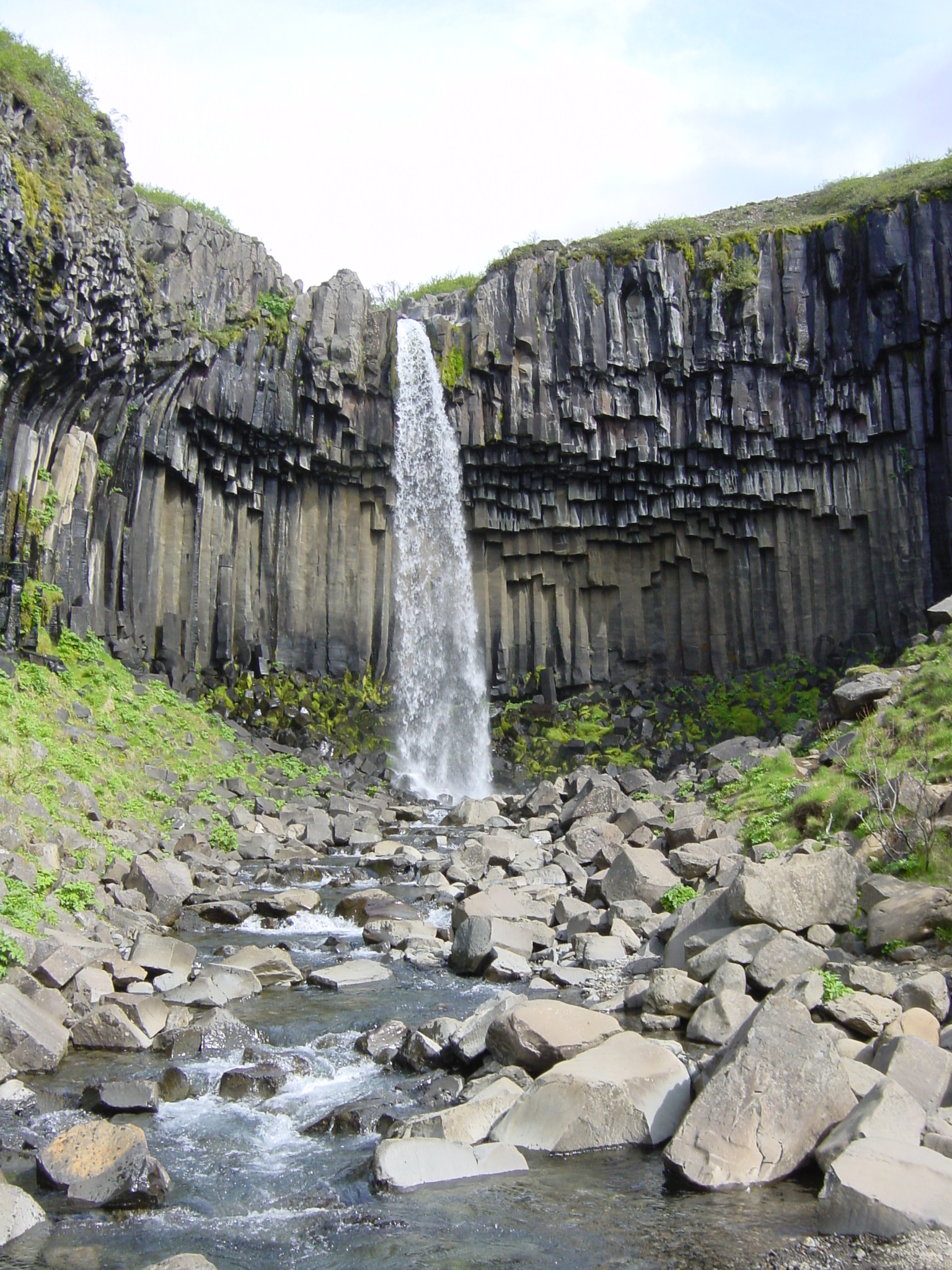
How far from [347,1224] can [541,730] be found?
2259 cm

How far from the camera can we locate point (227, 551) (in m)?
26.0

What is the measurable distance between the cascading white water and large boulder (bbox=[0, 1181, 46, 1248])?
69.6 ft

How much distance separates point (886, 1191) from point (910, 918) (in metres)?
4.37

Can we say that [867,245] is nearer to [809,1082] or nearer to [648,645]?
[648,645]

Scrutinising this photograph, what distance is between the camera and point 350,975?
9.84m

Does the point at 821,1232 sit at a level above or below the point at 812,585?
below

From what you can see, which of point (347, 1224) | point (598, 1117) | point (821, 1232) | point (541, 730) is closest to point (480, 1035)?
point (598, 1117)

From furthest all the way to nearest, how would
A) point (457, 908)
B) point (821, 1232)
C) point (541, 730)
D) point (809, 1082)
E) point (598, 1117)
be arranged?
point (541, 730), point (457, 908), point (598, 1117), point (809, 1082), point (821, 1232)

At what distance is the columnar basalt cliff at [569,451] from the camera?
A: 2467 cm

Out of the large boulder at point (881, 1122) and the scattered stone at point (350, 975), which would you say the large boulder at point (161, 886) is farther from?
the large boulder at point (881, 1122)

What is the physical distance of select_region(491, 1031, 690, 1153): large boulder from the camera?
5879 mm

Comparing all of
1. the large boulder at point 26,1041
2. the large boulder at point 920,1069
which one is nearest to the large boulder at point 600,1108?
the large boulder at point 920,1069

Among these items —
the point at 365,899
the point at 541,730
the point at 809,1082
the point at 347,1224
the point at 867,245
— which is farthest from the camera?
the point at 541,730

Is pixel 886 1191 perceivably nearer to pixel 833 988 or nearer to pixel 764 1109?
pixel 764 1109
